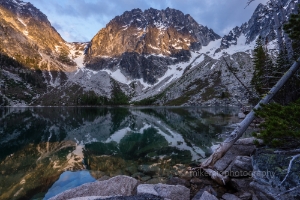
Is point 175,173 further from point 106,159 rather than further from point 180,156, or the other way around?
point 106,159

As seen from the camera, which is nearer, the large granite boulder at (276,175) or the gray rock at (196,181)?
the large granite boulder at (276,175)

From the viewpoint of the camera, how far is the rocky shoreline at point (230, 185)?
25.1ft

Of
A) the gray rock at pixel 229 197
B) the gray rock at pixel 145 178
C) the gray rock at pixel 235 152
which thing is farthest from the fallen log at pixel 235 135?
the gray rock at pixel 145 178

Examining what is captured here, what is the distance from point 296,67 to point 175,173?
12651 mm

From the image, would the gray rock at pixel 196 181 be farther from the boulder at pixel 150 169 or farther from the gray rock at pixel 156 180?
the boulder at pixel 150 169

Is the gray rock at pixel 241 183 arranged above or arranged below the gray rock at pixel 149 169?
above

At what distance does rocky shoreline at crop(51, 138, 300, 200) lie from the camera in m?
7.64

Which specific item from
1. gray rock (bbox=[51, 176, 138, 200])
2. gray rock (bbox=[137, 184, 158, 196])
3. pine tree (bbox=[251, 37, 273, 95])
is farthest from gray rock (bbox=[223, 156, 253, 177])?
gray rock (bbox=[51, 176, 138, 200])

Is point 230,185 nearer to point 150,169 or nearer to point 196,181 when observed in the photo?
point 196,181

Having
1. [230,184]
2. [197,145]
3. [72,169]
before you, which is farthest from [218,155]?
[72,169]

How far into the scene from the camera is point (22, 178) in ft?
58.0

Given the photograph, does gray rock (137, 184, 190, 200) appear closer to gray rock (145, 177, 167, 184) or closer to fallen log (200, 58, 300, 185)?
fallen log (200, 58, 300, 185)

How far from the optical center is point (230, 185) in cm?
1166

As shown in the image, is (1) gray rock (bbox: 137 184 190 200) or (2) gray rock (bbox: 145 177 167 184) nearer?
(1) gray rock (bbox: 137 184 190 200)
